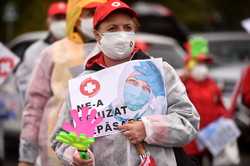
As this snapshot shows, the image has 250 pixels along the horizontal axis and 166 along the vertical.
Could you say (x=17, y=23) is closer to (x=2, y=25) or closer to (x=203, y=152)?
(x=2, y=25)

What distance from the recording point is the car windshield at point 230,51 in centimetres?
1391

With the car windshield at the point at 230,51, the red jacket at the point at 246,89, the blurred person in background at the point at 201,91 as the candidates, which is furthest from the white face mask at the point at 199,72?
the car windshield at the point at 230,51

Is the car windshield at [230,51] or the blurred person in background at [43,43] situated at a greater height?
the blurred person in background at [43,43]

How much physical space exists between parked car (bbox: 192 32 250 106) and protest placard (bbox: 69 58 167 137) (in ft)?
25.9

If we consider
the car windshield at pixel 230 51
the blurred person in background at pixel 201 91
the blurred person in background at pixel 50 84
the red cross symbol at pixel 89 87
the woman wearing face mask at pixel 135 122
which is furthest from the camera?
the car windshield at pixel 230 51

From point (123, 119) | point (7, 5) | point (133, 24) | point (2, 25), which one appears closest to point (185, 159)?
point (123, 119)

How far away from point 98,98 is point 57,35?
3268 mm

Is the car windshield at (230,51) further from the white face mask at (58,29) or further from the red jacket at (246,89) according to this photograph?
the white face mask at (58,29)

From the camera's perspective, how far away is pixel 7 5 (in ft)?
81.5

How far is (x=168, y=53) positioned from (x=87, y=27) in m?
5.97

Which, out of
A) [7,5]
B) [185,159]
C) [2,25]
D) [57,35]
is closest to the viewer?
[185,159]

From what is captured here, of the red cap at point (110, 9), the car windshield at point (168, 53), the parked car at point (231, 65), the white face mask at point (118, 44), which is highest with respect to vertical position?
the red cap at point (110, 9)

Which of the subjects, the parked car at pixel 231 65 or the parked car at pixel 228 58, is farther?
the parked car at pixel 228 58

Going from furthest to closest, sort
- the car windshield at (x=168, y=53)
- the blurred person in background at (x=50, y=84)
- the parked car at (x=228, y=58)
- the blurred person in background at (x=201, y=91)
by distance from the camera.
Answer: the parked car at (x=228, y=58) → the car windshield at (x=168, y=53) → the blurred person in background at (x=201, y=91) → the blurred person in background at (x=50, y=84)
